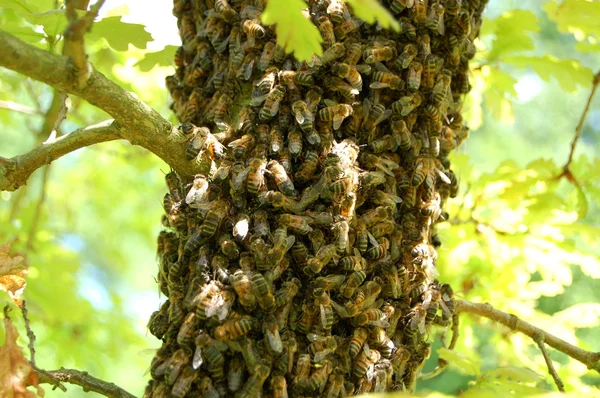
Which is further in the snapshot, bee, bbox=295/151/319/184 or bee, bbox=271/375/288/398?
bee, bbox=295/151/319/184

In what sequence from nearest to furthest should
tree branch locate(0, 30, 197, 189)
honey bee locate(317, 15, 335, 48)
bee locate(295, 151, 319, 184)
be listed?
tree branch locate(0, 30, 197, 189)
bee locate(295, 151, 319, 184)
honey bee locate(317, 15, 335, 48)

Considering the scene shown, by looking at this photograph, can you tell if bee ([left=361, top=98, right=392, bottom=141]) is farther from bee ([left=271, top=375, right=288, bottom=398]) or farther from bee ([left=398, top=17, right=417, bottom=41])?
bee ([left=271, top=375, right=288, bottom=398])

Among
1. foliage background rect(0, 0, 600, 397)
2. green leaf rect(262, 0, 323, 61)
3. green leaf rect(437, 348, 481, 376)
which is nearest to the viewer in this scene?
green leaf rect(262, 0, 323, 61)

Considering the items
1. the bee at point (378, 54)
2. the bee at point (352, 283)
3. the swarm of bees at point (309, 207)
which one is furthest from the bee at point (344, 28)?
the bee at point (352, 283)

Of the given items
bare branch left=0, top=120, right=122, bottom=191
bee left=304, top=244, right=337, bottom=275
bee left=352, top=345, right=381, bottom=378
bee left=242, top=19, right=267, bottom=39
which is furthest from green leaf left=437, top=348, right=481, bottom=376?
bare branch left=0, top=120, right=122, bottom=191

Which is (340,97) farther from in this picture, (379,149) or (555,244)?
(555,244)

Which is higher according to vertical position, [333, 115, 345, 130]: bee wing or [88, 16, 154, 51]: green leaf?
[88, 16, 154, 51]: green leaf

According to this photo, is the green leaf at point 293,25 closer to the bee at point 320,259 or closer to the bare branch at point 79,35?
the bare branch at point 79,35

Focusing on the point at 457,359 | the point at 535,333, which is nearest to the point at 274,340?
the point at 457,359
